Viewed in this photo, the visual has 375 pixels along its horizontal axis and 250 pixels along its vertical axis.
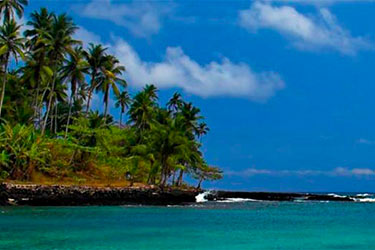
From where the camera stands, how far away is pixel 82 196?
45.6 metres

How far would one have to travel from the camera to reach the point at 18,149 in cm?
4369

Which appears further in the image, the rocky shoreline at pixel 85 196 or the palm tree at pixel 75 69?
the palm tree at pixel 75 69

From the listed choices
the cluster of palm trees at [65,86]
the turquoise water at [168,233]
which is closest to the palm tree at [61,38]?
the cluster of palm trees at [65,86]

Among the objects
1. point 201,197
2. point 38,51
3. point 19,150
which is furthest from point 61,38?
point 201,197

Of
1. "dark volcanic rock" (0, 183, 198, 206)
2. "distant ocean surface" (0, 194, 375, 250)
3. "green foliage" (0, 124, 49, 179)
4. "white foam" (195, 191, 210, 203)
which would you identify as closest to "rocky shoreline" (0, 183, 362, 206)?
"dark volcanic rock" (0, 183, 198, 206)

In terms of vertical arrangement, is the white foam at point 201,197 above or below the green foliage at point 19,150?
below

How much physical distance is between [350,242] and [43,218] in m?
17.4

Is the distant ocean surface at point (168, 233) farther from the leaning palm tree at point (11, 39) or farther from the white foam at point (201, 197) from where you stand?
the white foam at point (201, 197)

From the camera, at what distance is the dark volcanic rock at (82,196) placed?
41.4 metres

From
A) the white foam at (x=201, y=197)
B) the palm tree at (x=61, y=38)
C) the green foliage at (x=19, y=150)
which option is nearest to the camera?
the green foliage at (x=19, y=150)

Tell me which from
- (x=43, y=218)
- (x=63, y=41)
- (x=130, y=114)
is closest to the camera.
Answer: (x=43, y=218)

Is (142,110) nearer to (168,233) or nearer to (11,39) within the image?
(11,39)

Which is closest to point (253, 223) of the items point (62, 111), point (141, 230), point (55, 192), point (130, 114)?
point (141, 230)

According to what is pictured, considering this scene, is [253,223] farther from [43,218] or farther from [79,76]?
[79,76]
